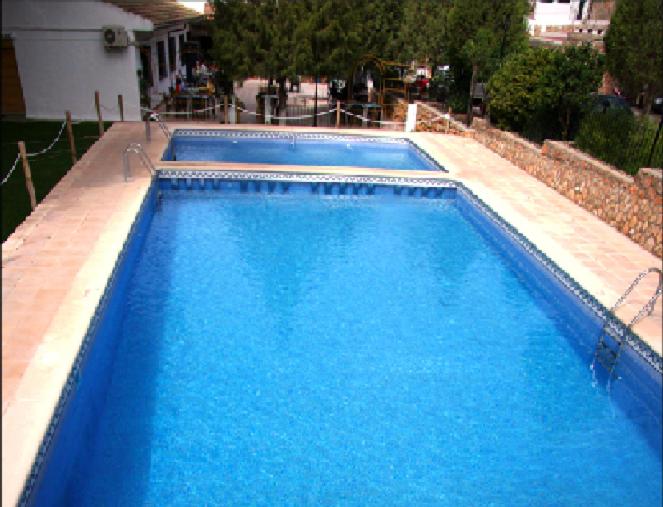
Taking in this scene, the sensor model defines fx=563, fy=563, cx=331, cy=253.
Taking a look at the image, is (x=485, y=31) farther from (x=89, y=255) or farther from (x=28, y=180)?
(x=89, y=255)

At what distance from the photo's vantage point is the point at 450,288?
850 cm

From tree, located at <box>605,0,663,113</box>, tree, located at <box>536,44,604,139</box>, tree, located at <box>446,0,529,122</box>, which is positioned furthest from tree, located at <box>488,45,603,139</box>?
tree, located at <box>446,0,529,122</box>

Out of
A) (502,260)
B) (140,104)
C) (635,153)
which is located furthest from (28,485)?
(140,104)

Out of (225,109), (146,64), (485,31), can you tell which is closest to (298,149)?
(225,109)

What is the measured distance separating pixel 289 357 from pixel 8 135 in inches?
470

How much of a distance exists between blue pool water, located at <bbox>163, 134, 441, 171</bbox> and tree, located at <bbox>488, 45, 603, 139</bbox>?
2475 mm

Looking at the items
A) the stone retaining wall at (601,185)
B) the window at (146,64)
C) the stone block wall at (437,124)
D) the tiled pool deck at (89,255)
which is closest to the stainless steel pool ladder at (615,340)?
the tiled pool deck at (89,255)

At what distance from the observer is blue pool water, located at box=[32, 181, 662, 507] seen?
4.76 m

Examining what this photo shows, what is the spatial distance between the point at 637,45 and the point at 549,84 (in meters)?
1.93

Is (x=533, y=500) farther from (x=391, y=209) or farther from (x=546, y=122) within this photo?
(x=546, y=122)

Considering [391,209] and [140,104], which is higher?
[140,104]

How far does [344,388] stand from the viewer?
240 inches

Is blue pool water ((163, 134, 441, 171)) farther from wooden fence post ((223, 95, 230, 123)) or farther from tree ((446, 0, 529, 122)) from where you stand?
tree ((446, 0, 529, 122))

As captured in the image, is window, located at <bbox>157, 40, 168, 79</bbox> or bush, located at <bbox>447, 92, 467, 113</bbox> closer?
bush, located at <bbox>447, 92, 467, 113</bbox>
